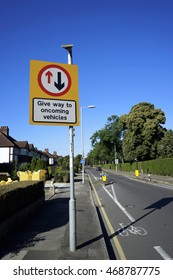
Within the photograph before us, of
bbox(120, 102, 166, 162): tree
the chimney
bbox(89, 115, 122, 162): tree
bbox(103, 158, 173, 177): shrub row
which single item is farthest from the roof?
bbox(89, 115, 122, 162): tree

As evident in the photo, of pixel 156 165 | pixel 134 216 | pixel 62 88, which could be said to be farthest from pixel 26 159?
pixel 62 88

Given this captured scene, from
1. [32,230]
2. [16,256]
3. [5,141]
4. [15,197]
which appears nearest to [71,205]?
[16,256]

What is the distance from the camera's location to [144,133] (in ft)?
182

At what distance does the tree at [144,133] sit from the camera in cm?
5475

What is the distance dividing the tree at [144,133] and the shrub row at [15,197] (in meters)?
43.1

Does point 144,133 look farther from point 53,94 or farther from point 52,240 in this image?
point 53,94

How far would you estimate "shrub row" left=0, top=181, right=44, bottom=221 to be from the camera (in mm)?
8508

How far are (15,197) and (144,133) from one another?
1876 inches

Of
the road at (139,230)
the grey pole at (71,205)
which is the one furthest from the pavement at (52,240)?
the road at (139,230)

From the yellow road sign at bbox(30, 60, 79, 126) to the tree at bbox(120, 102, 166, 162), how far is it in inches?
1913

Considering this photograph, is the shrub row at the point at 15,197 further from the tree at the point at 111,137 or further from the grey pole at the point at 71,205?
the tree at the point at 111,137

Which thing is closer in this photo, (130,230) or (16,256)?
(16,256)

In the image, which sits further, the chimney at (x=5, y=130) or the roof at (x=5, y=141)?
the chimney at (x=5, y=130)
